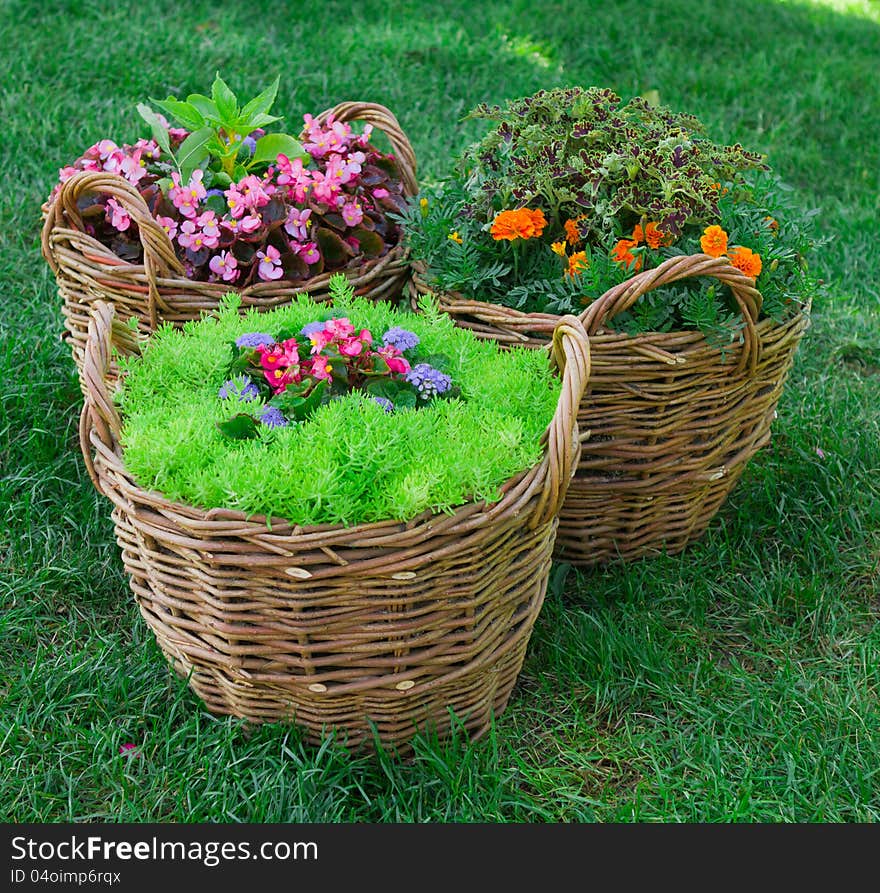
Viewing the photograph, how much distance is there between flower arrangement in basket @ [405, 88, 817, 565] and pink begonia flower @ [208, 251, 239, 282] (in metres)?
0.44

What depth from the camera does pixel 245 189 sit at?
8.85 feet

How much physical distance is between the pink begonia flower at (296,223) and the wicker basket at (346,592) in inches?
24.5

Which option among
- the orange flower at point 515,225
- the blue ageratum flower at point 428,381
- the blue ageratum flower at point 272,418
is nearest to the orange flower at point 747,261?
the orange flower at point 515,225

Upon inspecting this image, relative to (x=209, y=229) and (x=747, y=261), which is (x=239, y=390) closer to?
(x=209, y=229)

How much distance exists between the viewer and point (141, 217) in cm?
246

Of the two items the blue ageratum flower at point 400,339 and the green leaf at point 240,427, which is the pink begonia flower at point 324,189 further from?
the green leaf at point 240,427

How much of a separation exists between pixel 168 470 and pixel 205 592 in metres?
0.23

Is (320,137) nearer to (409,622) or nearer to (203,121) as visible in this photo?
(203,121)

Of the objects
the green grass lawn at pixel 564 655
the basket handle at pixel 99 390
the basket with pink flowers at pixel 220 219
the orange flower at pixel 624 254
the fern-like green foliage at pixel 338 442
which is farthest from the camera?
the basket with pink flowers at pixel 220 219

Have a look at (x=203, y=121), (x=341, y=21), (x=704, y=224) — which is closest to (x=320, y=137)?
(x=203, y=121)

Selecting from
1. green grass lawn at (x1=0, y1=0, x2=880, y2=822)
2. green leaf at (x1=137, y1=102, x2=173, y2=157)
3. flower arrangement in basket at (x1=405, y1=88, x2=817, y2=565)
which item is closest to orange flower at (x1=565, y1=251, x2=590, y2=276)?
flower arrangement in basket at (x1=405, y1=88, x2=817, y2=565)

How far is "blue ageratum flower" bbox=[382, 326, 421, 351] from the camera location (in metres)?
2.21

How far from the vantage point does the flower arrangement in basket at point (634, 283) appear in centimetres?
235

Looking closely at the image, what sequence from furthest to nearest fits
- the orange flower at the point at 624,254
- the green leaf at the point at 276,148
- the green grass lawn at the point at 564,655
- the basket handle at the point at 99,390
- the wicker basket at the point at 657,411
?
the green leaf at the point at 276,148
the orange flower at the point at 624,254
the wicker basket at the point at 657,411
the green grass lawn at the point at 564,655
the basket handle at the point at 99,390
